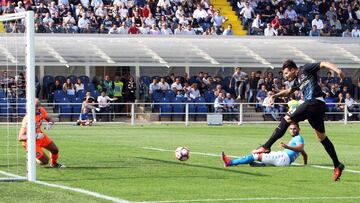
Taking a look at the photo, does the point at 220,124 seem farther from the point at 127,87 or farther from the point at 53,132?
the point at 53,132

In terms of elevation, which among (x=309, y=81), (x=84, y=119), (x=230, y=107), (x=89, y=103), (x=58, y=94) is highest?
(x=309, y=81)

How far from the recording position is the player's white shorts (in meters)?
19.4

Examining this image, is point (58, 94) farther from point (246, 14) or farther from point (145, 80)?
point (246, 14)

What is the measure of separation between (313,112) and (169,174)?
114 inches

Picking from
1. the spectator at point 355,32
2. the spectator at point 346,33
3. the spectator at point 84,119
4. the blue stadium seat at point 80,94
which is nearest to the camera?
the spectator at point 84,119

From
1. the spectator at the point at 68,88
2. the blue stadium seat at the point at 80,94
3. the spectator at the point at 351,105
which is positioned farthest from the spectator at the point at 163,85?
the spectator at the point at 351,105

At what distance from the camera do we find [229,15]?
52781mm

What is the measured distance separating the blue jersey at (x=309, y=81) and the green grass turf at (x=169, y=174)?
1493mm

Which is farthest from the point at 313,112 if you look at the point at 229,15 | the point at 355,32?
the point at 355,32

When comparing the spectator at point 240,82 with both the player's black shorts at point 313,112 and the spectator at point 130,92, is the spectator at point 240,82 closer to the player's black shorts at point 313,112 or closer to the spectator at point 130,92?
the spectator at point 130,92

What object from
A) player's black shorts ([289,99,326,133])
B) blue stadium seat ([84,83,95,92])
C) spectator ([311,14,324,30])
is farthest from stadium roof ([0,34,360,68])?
player's black shorts ([289,99,326,133])

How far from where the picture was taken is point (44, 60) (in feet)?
147

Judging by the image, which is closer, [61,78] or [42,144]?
[42,144]

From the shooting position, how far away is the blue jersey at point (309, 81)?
56.4 feet
